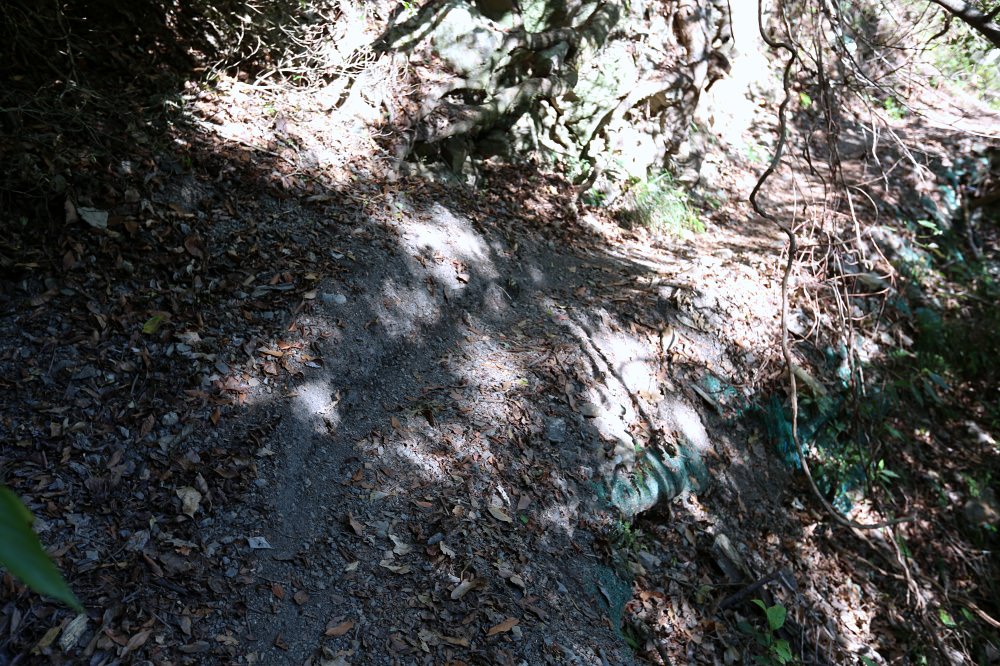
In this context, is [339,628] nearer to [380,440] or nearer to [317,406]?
[380,440]

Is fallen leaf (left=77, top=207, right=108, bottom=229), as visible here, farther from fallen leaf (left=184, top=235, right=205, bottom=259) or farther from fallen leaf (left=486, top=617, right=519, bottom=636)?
fallen leaf (left=486, top=617, right=519, bottom=636)

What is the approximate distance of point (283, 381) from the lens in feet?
12.8

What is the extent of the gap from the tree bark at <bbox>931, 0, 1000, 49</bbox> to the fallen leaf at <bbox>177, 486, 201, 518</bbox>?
Result: 387cm

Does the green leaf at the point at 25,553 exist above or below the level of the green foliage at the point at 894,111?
below

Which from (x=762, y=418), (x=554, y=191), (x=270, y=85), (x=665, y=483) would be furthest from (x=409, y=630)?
(x=554, y=191)

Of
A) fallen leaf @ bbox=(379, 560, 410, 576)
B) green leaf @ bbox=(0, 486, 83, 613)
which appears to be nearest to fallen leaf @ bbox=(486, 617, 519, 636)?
fallen leaf @ bbox=(379, 560, 410, 576)

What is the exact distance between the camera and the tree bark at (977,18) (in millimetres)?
2441

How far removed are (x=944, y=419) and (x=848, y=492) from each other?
2.17 meters

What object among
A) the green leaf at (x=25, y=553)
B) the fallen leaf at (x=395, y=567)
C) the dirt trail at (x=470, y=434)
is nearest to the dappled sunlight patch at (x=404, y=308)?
the dirt trail at (x=470, y=434)

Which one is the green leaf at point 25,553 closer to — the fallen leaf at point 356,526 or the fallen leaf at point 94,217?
the fallen leaf at point 356,526

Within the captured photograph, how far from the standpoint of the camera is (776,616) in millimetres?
4344

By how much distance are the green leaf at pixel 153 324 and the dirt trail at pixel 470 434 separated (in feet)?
2.30

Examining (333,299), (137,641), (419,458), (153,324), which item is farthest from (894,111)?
(137,641)

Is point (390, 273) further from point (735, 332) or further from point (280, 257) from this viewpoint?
point (735, 332)
